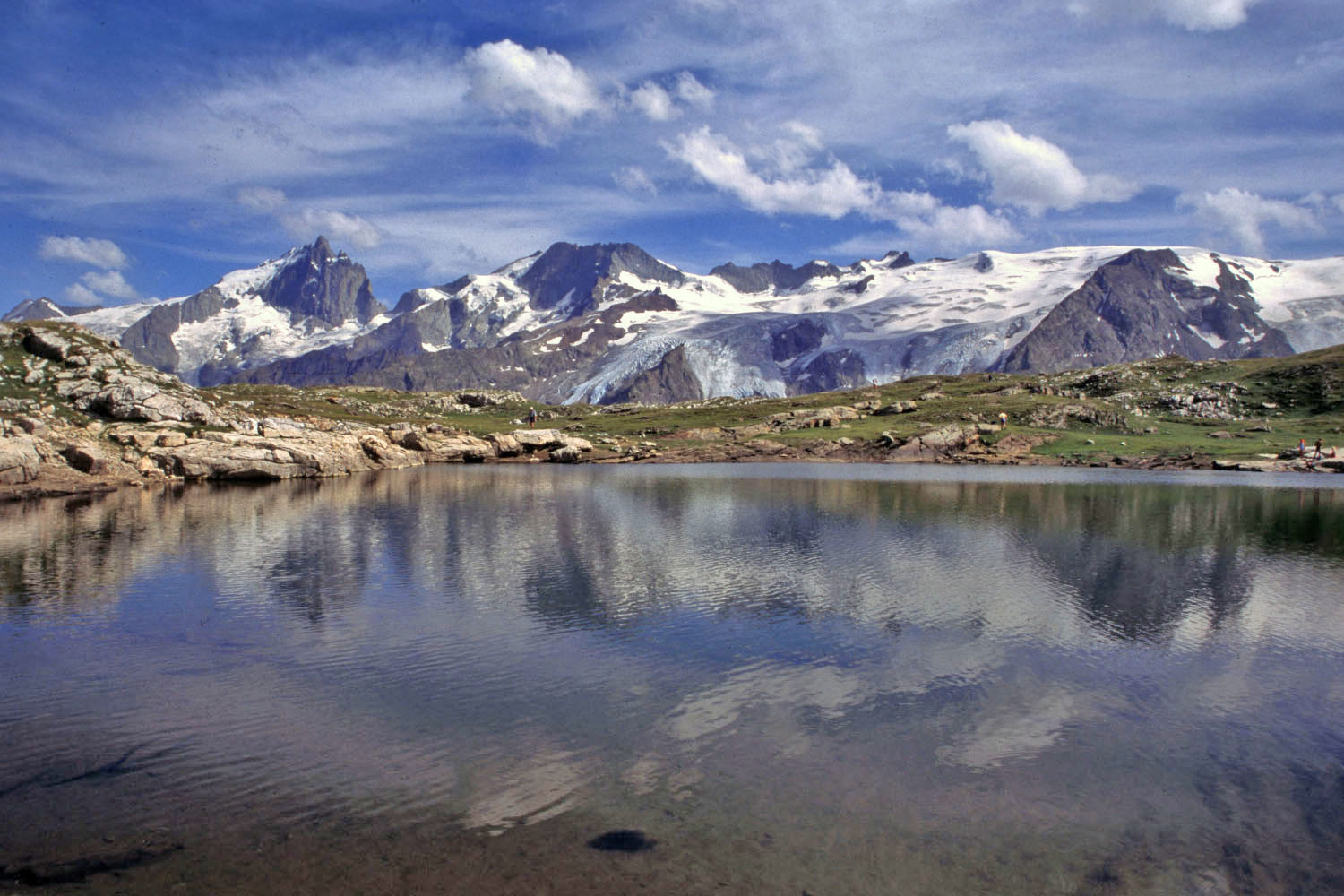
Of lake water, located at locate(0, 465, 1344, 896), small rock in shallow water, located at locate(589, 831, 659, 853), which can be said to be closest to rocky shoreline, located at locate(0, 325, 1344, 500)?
lake water, located at locate(0, 465, 1344, 896)

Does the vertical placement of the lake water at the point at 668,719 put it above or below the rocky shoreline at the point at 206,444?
below

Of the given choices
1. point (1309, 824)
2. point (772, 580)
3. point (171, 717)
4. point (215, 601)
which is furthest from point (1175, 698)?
point (215, 601)

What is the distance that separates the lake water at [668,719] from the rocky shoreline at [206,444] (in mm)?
29384

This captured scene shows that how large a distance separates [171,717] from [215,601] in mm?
11501

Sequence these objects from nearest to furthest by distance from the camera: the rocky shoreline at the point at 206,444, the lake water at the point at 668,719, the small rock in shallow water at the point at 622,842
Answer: the lake water at the point at 668,719, the small rock in shallow water at the point at 622,842, the rocky shoreline at the point at 206,444

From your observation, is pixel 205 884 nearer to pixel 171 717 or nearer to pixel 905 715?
pixel 171 717

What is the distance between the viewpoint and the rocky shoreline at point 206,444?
63.8 metres

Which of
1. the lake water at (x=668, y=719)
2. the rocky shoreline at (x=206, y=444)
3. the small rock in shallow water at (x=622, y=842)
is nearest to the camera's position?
the lake water at (x=668, y=719)

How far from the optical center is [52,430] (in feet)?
215

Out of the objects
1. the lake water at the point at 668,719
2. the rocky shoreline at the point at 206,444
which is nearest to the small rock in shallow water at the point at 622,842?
the lake water at the point at 668,719

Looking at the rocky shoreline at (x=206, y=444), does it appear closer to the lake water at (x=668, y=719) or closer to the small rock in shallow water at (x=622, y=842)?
the lake water at (x=668, y=719)

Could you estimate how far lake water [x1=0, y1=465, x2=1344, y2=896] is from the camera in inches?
472

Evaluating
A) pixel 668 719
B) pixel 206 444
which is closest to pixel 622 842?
pixel 668 719

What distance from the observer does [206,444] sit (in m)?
75.4
